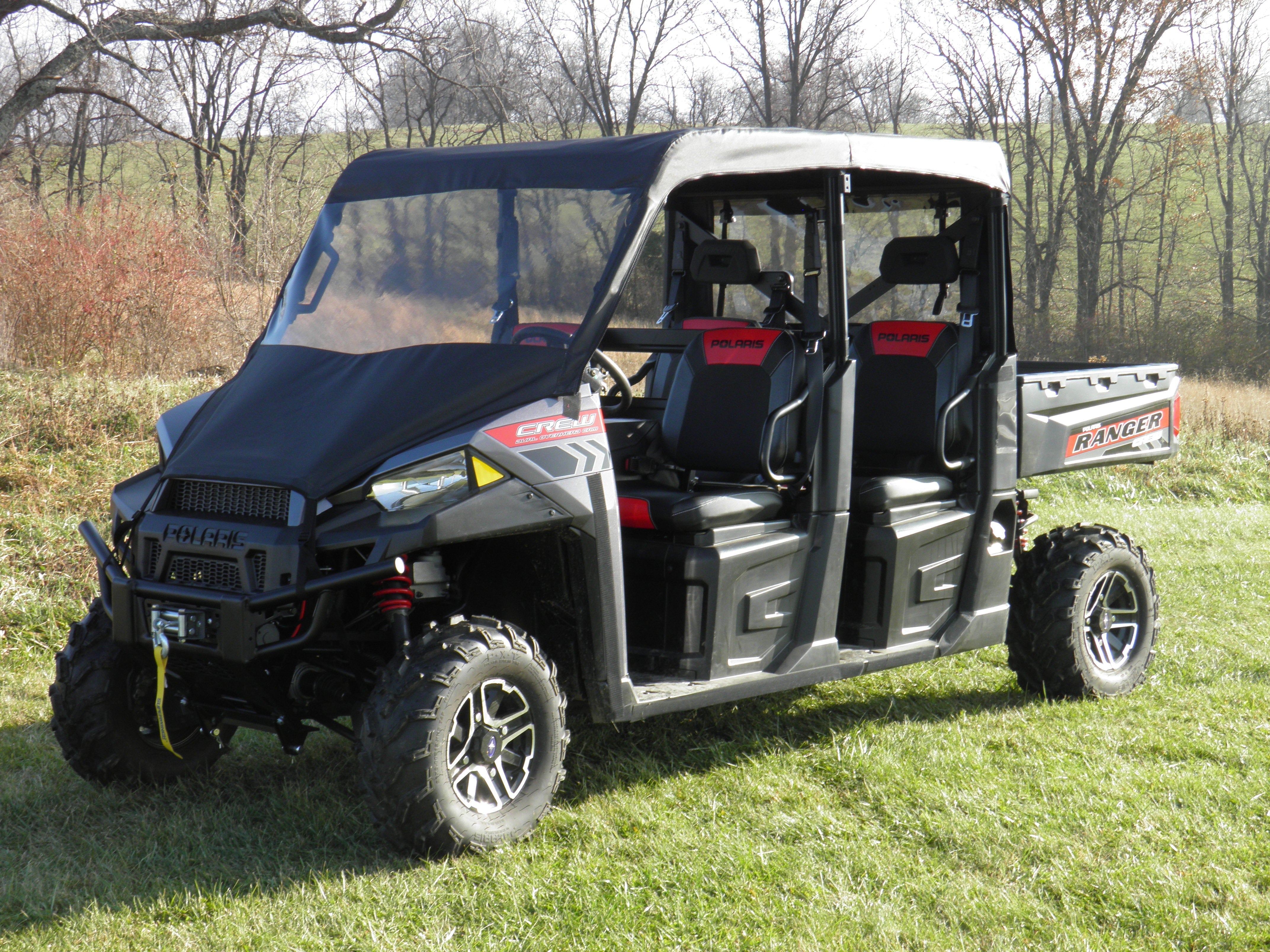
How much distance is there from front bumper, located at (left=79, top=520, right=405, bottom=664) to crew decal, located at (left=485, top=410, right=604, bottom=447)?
472 millimetres

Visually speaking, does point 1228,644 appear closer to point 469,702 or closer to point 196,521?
point 469,702

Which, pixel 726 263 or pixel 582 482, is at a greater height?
pixel 726 263

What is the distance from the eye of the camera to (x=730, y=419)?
4.77 meters

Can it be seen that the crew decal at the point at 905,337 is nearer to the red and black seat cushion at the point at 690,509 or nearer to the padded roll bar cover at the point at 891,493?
the padded roll bar cover at the point at 891,493

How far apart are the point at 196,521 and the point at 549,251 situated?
1376mm

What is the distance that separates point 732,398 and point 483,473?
1588mm

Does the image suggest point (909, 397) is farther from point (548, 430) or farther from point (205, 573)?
point (205, 573)

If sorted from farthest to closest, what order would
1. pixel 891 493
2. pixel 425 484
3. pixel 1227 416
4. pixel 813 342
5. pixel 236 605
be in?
pixel 1227 416 < pixel 891 493 < pixel 813 342 < pixel 425 484 < pixel 236 605

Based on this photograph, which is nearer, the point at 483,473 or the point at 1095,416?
the point at 483,473

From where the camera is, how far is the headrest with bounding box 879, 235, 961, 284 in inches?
203

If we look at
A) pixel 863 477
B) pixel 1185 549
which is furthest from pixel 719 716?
pixel 1185 549

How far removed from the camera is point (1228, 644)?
6.39 m

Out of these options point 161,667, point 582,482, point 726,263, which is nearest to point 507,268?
point 582,482

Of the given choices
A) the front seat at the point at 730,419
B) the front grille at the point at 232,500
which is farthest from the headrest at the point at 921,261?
the front grille at the point at 232,500
